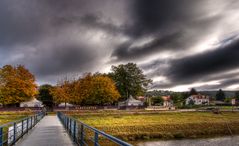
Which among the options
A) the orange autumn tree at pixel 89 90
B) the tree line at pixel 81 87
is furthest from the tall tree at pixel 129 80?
the orange autumn tree at pixel 89 90

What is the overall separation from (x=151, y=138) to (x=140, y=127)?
9.97ft

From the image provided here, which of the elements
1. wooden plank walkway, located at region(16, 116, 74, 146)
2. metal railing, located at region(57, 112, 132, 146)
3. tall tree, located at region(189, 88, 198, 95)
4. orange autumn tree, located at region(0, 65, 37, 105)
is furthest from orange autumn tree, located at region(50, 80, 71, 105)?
tall tree, located at region(189, 88, 198, 95)

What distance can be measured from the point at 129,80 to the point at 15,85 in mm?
42752

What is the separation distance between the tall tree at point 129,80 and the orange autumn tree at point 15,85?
36319mm

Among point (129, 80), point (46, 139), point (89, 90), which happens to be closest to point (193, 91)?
point (129, 80)

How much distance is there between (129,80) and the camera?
99062 millimetres

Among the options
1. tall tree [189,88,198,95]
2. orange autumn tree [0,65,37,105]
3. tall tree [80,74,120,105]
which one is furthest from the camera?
tall tree [189,88,198,95]

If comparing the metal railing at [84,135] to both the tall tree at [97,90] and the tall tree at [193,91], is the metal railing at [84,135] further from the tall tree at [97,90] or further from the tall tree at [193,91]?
the tall tree at [193,91]

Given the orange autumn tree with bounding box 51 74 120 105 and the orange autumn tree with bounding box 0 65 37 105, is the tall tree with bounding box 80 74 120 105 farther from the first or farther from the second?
the orange autumn tree with bounding box 0 65 37 105

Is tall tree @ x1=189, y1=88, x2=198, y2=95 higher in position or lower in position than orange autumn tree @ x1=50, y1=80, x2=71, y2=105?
higher

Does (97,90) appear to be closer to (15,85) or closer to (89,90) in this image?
(89,90)

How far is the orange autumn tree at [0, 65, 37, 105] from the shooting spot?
6400 centimetres

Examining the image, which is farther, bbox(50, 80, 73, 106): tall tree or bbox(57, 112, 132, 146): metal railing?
bbox(50, 80, 73, 106): tall tree

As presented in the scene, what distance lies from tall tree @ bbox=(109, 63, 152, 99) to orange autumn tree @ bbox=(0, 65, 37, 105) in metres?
36.3
